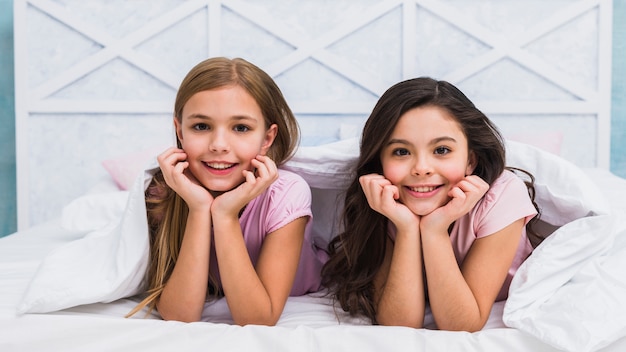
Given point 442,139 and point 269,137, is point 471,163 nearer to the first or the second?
point 442,139

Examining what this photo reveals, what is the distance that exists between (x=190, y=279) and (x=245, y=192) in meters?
0.18

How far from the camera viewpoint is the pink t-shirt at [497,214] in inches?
40.1

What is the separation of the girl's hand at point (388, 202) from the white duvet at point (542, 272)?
193 mm

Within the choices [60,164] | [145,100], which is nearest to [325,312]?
[145,100]

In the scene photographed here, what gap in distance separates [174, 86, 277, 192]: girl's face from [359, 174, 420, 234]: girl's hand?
237 mm

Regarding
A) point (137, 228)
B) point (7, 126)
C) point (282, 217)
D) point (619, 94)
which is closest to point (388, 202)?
point (282, 217)

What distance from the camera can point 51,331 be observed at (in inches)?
32.6

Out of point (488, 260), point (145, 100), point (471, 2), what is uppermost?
point (471, 2)

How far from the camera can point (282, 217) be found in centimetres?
107

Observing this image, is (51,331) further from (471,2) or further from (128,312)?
(471,2)

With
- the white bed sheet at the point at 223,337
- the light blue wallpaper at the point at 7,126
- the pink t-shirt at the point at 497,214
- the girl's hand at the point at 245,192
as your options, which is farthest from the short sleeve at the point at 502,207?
the light blue wallpaper at the point at 7,126

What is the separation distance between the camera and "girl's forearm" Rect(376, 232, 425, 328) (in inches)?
38.5

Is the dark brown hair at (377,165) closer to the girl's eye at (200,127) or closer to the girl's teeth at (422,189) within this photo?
the girl's teeth at (422,189)

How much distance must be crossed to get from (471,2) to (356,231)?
5.54ft
